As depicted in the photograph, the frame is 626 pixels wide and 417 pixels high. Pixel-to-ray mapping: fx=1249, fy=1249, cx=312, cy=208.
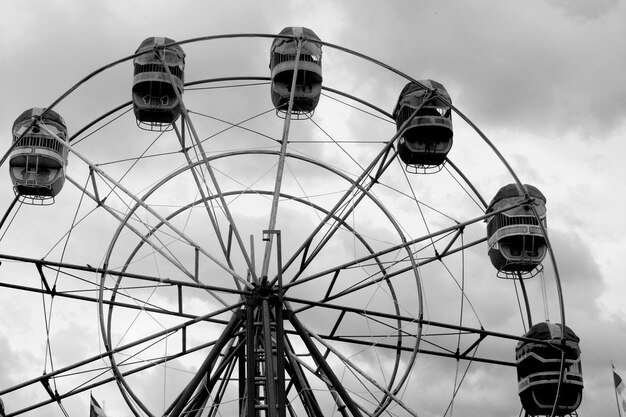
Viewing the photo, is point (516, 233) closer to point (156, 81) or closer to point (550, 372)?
point (550, 372)

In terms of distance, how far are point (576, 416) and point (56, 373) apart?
12.4m

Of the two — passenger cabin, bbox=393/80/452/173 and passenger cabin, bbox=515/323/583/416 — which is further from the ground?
passenger cabin, bbox=393/80/452/173

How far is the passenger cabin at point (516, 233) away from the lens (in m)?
30.3

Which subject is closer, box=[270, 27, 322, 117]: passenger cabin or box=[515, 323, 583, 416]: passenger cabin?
box=[515, 323, 583, 416]: passenger cabin

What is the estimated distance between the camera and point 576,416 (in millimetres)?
30109

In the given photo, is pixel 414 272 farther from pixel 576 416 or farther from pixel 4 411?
pixel 4 411

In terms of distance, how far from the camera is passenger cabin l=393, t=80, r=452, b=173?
3005 centimetres

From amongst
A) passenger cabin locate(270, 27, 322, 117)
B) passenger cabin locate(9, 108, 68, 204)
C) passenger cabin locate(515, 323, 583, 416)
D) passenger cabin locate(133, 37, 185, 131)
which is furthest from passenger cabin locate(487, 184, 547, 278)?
passenger cabin locate(9, 108, 68, 204)

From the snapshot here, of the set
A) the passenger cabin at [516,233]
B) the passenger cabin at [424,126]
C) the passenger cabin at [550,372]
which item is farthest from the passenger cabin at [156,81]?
the passenger cabin at [550,372]

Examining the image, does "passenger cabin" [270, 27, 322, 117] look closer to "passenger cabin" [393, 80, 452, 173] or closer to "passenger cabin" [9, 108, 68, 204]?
"passenger cabin" [393, 80, 452, 173]

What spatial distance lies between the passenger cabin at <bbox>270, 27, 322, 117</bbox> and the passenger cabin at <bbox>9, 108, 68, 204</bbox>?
17.5ft

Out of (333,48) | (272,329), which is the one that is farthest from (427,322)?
(333,48)

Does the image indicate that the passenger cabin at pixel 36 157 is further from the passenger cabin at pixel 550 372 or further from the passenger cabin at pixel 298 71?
the passenger cabin at pixel 550 372

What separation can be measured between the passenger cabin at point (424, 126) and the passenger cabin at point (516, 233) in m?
1.88
